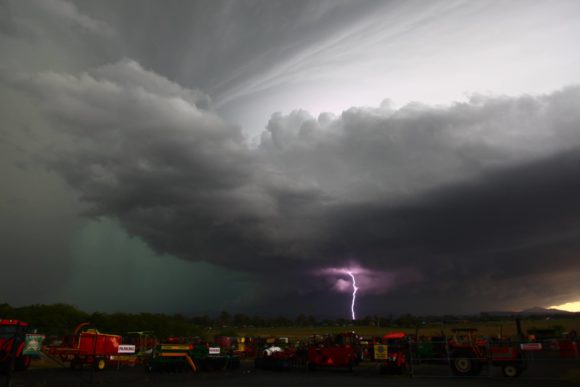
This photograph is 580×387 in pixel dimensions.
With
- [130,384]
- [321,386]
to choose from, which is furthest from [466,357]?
[130,384]

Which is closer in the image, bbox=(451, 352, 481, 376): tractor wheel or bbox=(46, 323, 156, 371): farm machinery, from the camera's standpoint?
bbox=(451, 352, 481, 376): tractor wheel

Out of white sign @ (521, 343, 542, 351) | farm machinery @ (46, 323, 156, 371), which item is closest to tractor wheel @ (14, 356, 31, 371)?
farm machinery @ (46, 323, 156, 371)

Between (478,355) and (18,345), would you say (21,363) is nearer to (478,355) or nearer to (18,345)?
(18,345)

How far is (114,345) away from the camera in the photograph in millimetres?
30734

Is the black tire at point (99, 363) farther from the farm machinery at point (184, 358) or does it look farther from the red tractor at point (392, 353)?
the red tractor at point (392, 353)

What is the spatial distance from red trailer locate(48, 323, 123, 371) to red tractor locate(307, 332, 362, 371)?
13.4 metres

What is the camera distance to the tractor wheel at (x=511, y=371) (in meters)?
25.9

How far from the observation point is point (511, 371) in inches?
1024

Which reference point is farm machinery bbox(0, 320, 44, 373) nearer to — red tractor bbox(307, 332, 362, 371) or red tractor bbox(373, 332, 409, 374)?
red tractor bbox(307, 332, 362, 371)

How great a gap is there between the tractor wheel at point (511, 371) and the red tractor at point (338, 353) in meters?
9.43

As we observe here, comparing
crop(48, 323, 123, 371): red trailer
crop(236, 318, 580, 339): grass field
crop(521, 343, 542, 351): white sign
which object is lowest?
crop(236, 318, 580, 339): grass field

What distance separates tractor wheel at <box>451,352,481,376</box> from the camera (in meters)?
26.4

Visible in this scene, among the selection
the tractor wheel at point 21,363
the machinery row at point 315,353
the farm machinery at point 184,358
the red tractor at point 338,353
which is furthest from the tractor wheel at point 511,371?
the tractor wheel at point 21,363

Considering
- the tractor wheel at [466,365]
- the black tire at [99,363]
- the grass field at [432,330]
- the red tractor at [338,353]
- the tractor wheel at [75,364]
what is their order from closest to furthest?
the tractor wheel at [466,365] → the tractor wheel at [75,364] → the black tire at [99,363] → the red tractor at [338,353] → the grass field at [432,330]
